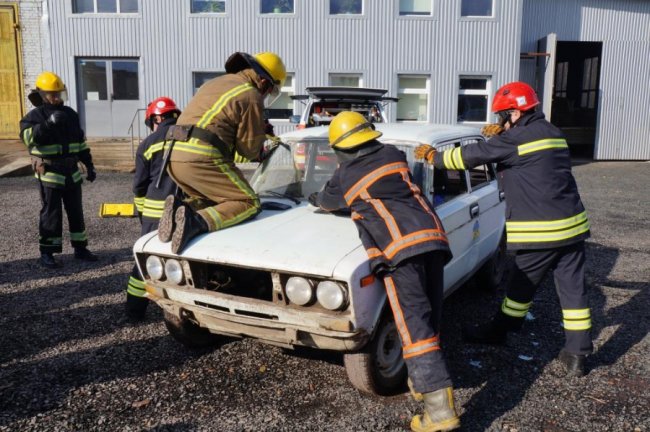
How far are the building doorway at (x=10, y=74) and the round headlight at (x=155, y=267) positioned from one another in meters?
17.4

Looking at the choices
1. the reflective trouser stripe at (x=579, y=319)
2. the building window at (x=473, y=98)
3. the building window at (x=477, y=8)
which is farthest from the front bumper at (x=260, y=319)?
the building window at (x=477, y=8)

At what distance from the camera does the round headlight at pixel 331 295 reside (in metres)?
3.16

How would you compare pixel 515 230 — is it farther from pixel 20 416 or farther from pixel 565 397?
pixel 20 416

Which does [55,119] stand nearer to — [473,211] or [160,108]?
[160,108]

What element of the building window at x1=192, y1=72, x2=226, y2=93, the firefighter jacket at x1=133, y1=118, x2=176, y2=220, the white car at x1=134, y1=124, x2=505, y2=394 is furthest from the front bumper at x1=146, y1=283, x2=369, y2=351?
the building window at x1=192, y1=72, x2=226, y2=93

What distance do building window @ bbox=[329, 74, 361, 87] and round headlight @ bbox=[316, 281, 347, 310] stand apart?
1494cm

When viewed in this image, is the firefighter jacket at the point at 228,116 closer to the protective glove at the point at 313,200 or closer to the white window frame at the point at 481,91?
the protective glove at the point at 313,200

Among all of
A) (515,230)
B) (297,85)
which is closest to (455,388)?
(515,230)

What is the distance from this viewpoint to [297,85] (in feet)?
56.8

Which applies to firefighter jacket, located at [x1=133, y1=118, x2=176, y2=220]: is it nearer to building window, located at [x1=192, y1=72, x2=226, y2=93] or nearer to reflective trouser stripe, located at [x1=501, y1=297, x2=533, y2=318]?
reflective trouser stripe, located at [x1=501, y1=297, x2=533, y2=318]

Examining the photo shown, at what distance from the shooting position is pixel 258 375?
3941mm

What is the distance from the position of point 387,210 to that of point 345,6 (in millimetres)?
15254

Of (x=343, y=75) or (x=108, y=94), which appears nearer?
(x=343, y=75)

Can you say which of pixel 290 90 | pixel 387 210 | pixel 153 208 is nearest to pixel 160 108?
pixel 153 208
